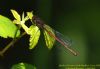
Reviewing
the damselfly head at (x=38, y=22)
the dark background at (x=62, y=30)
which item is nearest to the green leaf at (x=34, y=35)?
the damselfly head at (x=38, y=22)

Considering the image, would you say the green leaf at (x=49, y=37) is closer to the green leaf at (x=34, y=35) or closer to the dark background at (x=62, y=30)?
the green leaf at (x=34, y=35)

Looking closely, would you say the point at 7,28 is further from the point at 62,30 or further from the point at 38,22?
the point at 62,30

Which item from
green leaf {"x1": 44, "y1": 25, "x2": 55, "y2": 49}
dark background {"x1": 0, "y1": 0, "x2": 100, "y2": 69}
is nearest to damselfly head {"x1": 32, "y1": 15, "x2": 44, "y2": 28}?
green leaf {"x1": 44, "y1": 25, "x2": 55, "y2": 49}

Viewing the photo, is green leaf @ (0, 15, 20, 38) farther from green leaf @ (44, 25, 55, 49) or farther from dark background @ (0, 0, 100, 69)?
dark background @ (0, 0, 100, 69)

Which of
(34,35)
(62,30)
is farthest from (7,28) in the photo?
(62,30)

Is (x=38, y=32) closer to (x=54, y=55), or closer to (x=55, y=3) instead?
(x=54, y=55)

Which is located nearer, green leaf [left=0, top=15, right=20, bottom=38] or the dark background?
green leaf [left=0, top=15, right=20, bottom=38]

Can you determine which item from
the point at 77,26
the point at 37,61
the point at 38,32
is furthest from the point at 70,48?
the point at 77,26

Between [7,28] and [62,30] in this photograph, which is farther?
[62,30]

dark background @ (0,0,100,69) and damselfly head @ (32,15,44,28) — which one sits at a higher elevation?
dark background @ (0,0,100,69)

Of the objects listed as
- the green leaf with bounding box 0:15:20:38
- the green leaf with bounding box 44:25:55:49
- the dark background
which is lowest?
the green leaf with bounding box 44:25:55:49
